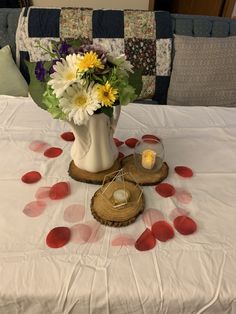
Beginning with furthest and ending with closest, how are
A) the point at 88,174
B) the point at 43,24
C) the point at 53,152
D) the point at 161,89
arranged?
the point at 161,89
the point at 43,24
the point at 53,152
the point at 88,174

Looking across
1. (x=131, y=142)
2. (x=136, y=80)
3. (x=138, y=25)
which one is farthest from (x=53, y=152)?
(x=138, y=25)

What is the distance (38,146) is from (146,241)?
1.78 ft

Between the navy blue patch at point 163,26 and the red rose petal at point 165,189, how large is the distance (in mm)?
1063

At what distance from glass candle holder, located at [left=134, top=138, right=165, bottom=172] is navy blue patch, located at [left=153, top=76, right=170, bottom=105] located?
0.84 m

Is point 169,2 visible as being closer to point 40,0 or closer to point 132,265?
point 40,0

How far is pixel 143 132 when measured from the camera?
45.5 inches

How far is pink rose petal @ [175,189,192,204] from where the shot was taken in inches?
33.8

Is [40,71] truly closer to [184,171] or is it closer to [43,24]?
[184,171]

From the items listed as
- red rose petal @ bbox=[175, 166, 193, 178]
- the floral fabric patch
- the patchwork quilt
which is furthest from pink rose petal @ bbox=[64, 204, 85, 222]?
the floral fabric patch

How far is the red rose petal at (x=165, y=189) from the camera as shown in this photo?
872 millimetres

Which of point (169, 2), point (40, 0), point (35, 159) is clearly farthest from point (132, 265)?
point (169, 2)

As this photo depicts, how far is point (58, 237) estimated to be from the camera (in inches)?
29.0

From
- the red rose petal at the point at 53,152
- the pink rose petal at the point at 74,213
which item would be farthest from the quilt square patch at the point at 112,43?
the pink rose petal at the point at 74,213

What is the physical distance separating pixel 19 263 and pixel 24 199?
208 mm
